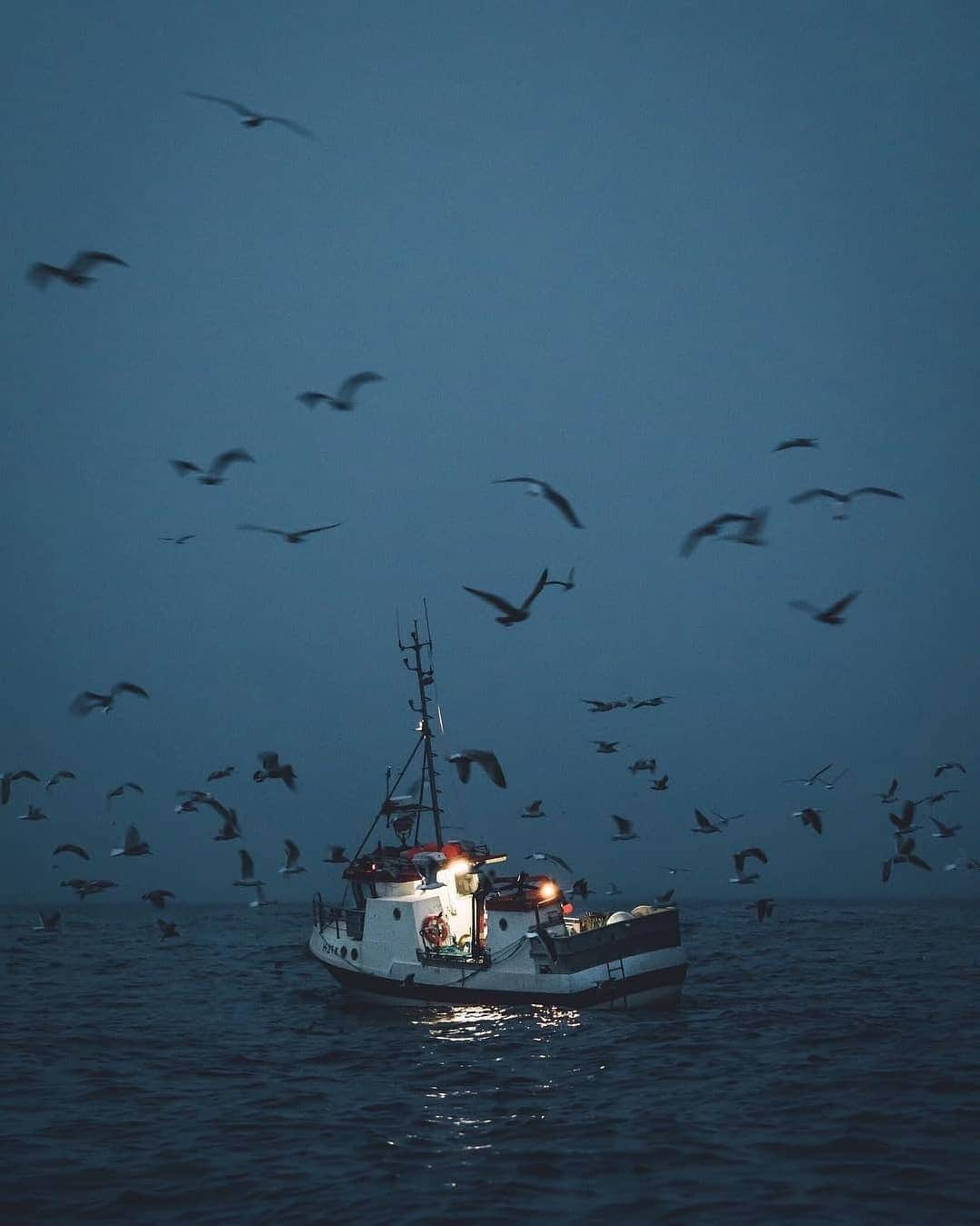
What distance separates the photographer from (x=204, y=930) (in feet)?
310

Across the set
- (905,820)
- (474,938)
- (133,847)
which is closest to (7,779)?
(133,847)

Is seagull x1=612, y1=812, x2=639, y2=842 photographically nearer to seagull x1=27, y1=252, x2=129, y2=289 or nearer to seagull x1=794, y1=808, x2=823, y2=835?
seagull x1=794, y1=808, x2=823, y2=835

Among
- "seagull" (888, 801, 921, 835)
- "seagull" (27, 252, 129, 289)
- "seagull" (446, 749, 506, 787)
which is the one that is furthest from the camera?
"seagull" (888, 801, 921, 835)

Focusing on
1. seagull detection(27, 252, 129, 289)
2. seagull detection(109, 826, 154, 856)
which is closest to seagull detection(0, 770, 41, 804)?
seagull detection(109, 826, 154, 856)

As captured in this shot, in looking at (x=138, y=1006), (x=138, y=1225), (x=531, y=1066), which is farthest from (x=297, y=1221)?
(x=138, y=1006)

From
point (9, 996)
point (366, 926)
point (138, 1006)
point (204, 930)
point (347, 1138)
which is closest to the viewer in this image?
point (347, 1138)

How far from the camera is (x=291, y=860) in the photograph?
28.6 metres

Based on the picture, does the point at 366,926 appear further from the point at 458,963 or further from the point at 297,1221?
the point at 297,1221

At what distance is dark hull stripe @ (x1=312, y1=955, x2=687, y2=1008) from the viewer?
30.0 m

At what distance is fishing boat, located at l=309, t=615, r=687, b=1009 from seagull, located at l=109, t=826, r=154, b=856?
1053 centimetres

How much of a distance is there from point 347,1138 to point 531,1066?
701 cm

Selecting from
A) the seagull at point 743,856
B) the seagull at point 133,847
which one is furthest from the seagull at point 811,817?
the seagull at point 133,847

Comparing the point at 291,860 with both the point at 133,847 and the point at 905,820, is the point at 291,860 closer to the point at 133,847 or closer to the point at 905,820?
the point at 133,847

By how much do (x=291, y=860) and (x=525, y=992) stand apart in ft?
26.6
